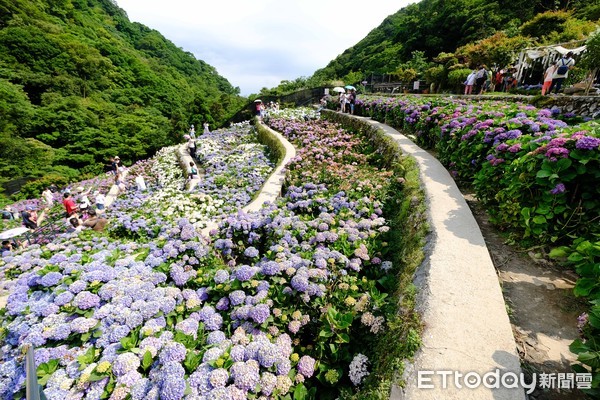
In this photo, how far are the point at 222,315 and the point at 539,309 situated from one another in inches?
111

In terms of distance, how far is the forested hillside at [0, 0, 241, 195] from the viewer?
81.1 feet

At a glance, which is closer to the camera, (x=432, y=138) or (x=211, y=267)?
(x=211, y=267)

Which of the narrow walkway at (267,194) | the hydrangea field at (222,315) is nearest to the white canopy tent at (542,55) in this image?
the narrow walkway at (267,194)

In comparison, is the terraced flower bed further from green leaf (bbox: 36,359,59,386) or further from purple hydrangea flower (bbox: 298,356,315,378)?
purple hydrangea flower (bbox: 298,356,315,378)

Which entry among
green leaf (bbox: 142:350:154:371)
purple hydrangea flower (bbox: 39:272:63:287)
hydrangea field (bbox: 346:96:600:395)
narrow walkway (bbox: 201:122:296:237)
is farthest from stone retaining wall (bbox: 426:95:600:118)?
purple hydrangea flower (bbox: 39:272:63:287)

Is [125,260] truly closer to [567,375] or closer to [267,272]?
[267,272]

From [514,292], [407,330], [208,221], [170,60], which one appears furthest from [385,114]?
[170,60]

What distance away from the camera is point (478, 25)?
26.5 metres

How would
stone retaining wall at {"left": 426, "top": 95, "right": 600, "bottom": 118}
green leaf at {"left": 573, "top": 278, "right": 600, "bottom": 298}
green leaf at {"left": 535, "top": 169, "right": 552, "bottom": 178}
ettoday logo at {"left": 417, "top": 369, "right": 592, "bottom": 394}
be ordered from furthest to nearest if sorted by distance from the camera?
stone retaining wall at {"left": 426, "top": 95, "right": 600, "bottom": 118}
green leaf at {"left": 535, "top": 169, "right": 552, "bottom": 178}
green leaf at {"left": 573, "top": 278, "right": 600, "bottom": 298}
ettoday logo at {"left": 417, "top": 369, "right": 592, "bottom": 394}

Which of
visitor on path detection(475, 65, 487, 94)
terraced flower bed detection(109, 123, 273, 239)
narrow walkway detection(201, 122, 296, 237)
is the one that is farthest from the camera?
visitor on path detection(475, 65, 487, 94)

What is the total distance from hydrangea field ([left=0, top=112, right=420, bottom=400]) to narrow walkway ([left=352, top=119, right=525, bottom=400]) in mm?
172

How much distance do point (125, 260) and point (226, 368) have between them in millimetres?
1909

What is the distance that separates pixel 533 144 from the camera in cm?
301

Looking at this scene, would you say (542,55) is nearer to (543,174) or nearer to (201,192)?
(543,174)
